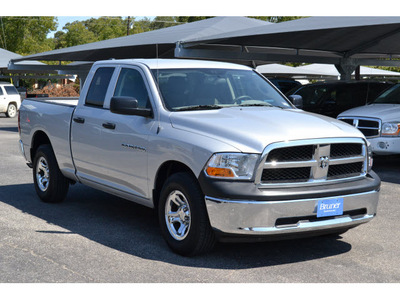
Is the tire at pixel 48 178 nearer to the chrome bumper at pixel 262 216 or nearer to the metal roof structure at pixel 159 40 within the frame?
the chrome bumper at pixel 262 216

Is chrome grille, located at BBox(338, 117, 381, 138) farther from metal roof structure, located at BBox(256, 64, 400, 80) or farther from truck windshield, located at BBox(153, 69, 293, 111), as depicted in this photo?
metal roof structure, located at BBox(256, 64, 400, 80)

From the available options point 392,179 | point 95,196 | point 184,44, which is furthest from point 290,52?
point 95,196

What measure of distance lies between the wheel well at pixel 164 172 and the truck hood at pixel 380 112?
6579 millimetres

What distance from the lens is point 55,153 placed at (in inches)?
324

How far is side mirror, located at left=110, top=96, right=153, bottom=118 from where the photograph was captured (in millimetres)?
6332

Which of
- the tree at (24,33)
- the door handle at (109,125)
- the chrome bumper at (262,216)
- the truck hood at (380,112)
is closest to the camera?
the chrome bumper at (262,216)

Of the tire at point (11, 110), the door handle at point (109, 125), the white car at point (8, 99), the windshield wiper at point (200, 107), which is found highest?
the windshield wiper at point (200, 107)

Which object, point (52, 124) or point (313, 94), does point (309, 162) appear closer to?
point (52, 124)

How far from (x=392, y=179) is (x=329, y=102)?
5.37 m

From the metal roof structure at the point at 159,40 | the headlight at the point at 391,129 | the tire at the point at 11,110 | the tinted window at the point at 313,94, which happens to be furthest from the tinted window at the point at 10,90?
the headlight at the point at 391,129

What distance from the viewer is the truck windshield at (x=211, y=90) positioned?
6586 mm

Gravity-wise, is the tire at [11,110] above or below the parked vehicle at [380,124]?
below

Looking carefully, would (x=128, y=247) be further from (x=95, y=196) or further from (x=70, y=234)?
(x=95, y=196)

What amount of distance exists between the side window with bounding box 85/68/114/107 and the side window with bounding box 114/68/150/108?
0.25 m
